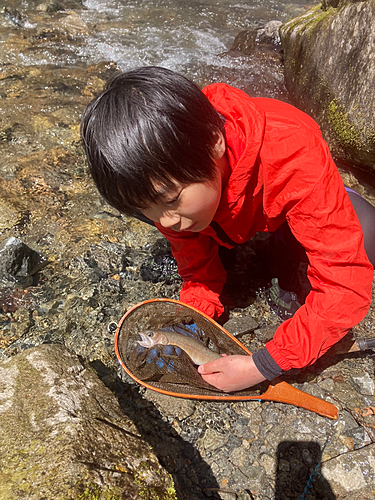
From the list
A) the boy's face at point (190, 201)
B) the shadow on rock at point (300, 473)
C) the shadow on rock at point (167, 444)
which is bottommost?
the shadow on rock at point (167, 444)

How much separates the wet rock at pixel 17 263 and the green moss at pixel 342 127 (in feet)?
9.74

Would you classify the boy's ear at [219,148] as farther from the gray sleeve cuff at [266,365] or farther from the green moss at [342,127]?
the green moss at [342,127]

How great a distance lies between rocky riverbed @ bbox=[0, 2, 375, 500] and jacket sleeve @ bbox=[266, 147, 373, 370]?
61cm

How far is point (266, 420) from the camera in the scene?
219cm

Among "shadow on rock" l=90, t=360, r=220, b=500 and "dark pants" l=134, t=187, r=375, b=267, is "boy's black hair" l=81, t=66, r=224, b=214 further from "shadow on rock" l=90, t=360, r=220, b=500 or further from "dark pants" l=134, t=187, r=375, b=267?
"shadow on rock" l=90, t=360, r=220, b=500

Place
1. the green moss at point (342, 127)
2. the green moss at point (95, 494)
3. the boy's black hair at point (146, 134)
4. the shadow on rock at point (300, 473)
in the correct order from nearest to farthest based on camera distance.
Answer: the green moss at point (95, 494), the boy's black hair at point (146, 134), the shadow on rock at point (300, 473), the green moss at point (342, 127)

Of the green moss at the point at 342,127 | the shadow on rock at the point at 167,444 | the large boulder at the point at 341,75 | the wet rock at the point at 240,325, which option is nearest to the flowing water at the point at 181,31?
the large boulder at the point at 341,75

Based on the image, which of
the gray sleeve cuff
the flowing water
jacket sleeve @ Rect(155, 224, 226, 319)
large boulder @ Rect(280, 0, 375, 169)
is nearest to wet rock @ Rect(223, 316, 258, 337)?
jacket sleeve @ Rect(155, 224, 226, 319)

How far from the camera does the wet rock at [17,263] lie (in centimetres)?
269

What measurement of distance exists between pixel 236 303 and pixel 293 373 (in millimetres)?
672

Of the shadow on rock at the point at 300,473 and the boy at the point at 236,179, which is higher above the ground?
the boy at the point at 236,179

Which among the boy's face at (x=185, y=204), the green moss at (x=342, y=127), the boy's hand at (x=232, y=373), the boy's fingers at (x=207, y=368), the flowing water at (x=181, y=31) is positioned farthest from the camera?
the flowing water at (x=181, y=31)

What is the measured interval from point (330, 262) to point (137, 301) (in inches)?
58.1

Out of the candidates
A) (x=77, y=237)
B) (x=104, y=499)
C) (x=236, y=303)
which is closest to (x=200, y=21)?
(x=77, y=237)
